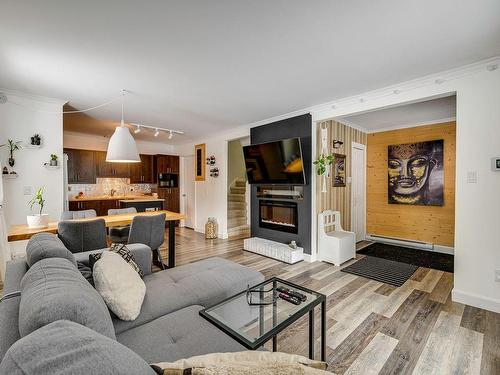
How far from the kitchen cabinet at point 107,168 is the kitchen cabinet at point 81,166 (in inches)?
4.4

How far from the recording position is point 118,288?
154 centimetres

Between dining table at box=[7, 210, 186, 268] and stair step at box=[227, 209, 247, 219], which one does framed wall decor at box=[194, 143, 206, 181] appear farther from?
dining table at box=[7, 210, 186, 268]

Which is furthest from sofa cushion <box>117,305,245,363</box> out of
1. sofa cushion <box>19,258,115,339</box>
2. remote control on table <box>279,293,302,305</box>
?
remote control on table <box>279,293,302,305</box>

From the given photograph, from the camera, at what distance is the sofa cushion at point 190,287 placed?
168 centimetres

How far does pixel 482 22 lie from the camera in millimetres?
1901

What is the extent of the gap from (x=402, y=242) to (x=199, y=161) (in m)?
5.22

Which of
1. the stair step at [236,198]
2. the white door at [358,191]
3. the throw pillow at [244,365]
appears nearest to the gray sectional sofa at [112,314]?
the throw pillow at [244,365]

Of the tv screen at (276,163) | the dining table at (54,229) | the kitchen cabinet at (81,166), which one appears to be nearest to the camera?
the dining table at (54,229)

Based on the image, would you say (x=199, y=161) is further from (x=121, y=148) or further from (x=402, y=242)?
(x=402, y=242)

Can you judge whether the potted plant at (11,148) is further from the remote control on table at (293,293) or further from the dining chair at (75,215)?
the remote control on table at (293,293)

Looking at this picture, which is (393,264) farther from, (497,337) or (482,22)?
(482,22)

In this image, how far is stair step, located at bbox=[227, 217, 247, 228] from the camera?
253 inches

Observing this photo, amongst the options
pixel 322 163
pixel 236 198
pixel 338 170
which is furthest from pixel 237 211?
pixel 322 163

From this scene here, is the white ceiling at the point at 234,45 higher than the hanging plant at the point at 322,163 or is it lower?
higher
